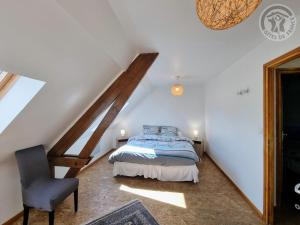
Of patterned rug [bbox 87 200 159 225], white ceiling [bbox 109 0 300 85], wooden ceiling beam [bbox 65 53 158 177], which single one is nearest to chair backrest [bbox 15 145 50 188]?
wooden ceiling beam [bbox 65 53 158 177]

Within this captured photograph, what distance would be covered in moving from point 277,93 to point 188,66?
148cm

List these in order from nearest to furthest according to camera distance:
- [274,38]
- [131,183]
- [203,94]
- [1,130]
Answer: [1,130] → [274,38] → [131,183] → [203,94]

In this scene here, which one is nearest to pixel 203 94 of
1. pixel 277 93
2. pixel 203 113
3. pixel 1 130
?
pixel 203 113

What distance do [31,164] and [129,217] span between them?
1.33 m

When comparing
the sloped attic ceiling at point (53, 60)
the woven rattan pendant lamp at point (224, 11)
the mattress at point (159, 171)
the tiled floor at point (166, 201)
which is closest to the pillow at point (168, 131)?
the tiled floor at point (166, 201)

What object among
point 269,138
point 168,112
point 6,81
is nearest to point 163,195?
point 269,138

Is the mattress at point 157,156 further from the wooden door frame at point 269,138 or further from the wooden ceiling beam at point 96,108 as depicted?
the wooden door frame at point 269,138

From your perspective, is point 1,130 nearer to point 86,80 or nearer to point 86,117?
point 86,80

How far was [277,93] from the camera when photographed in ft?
7.12

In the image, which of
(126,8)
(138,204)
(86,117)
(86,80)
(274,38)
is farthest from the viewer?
(86,117)

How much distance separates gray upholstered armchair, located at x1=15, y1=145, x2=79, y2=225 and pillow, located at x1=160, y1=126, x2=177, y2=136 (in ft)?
10.6

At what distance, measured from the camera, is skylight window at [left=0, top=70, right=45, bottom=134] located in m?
1.53

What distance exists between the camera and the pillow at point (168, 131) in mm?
5073

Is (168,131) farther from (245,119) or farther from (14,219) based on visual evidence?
(14,219)
